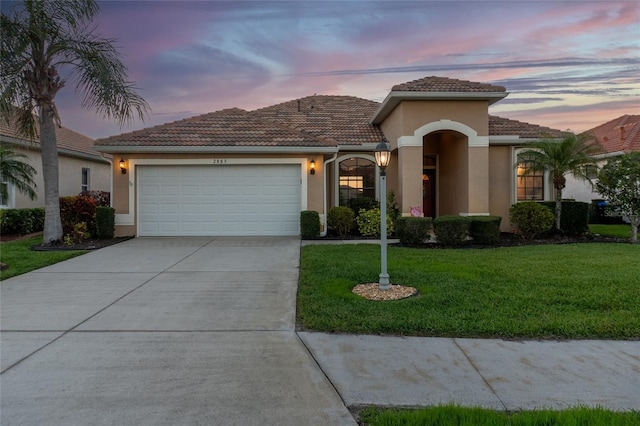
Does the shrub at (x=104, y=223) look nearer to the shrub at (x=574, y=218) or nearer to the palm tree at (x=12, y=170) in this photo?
the palm tree at (x=12, y=170)

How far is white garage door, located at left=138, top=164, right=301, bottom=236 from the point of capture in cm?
1266

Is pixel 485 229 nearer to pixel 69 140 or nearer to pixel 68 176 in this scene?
pixel 68 176

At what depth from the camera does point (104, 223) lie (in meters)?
11.9

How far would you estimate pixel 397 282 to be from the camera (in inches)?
262

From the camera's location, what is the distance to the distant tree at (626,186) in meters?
11.4

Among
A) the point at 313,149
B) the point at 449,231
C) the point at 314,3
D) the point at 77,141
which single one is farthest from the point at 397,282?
the point at 77,141

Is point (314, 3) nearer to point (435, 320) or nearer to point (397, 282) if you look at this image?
point (397, 282)

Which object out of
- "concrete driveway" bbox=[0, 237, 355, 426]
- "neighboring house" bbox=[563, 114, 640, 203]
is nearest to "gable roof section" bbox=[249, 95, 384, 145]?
"concrete driveway" bbox=[0, 237, 355, 426]

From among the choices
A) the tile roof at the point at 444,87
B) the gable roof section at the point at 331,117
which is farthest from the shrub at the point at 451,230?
the gable roof section at the point at 331,117

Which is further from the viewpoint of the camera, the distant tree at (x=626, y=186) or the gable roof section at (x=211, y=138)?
the gable roof section at (x=211, y=138)

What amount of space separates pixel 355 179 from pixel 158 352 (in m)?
11.4

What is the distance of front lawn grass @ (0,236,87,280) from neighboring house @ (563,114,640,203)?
842 inches

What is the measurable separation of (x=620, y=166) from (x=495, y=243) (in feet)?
15.4

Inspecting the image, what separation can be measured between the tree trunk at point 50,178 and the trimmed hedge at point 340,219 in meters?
8.09
